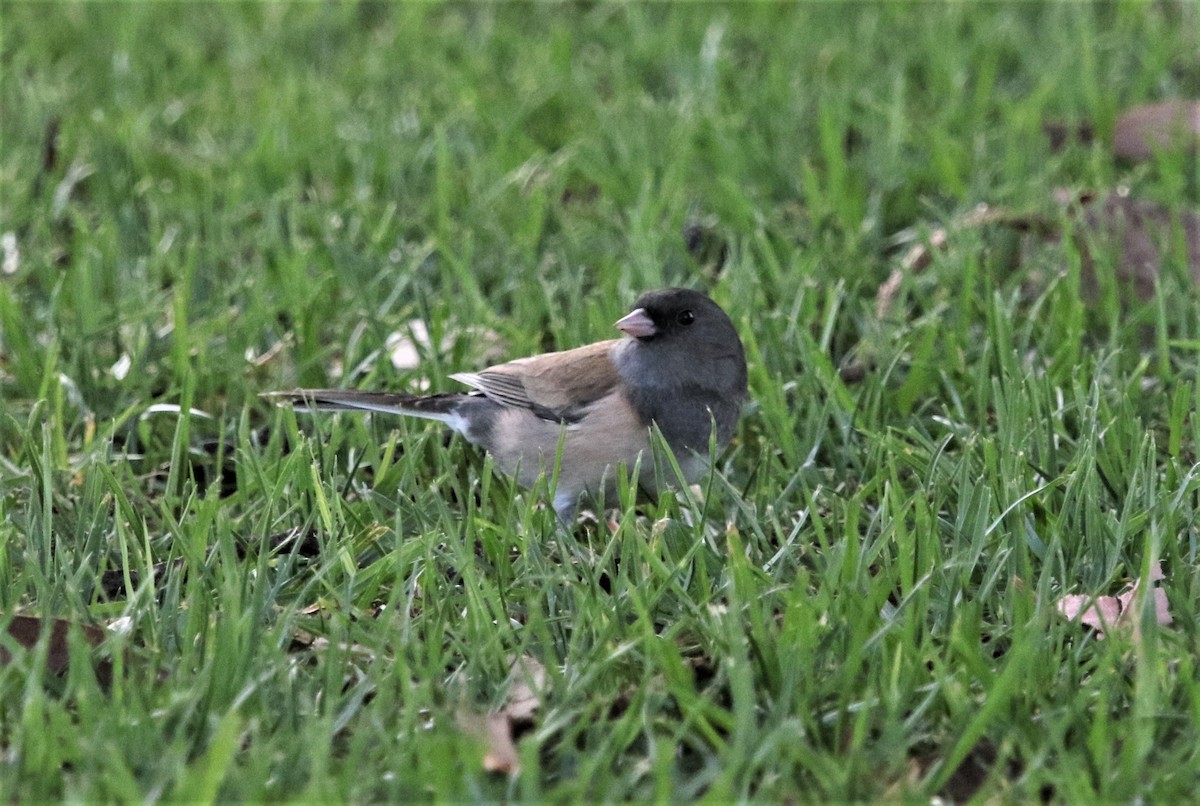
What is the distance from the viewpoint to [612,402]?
3.07 meters

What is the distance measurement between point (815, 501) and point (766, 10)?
349 centimetres

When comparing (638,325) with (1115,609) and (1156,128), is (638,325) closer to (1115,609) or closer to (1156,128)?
(1115,609)

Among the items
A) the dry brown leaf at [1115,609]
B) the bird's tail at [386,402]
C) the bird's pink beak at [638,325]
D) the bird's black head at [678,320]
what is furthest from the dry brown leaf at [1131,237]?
the bird's tail at [386,402]

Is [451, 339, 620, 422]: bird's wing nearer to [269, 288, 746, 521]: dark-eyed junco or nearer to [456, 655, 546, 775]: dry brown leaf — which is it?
[269, 288, 746, 521]: dark-eyed junco

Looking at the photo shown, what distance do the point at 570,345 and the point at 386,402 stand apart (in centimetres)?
63

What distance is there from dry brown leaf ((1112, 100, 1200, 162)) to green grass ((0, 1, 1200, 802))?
62 millimetres

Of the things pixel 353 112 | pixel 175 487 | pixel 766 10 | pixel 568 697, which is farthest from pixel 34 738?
pixel 766 10

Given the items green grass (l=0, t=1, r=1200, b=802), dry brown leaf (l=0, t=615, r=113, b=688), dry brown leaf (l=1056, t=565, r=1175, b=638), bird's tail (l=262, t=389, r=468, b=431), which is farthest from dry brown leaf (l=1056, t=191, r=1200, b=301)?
dry brown leaf (l=0, t=615, r=113, b=688)

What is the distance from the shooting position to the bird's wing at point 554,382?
3104 millimetres

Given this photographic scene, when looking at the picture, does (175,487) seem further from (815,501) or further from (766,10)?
(766,10)

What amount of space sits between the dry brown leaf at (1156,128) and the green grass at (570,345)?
0.20 ft

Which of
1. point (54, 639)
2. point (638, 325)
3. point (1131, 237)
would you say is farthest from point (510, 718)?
point (1131, 237)

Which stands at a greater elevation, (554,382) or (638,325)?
(638,325)

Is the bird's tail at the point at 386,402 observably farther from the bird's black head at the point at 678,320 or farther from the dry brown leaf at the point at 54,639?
the dry brown leaf at the point at 54,639
